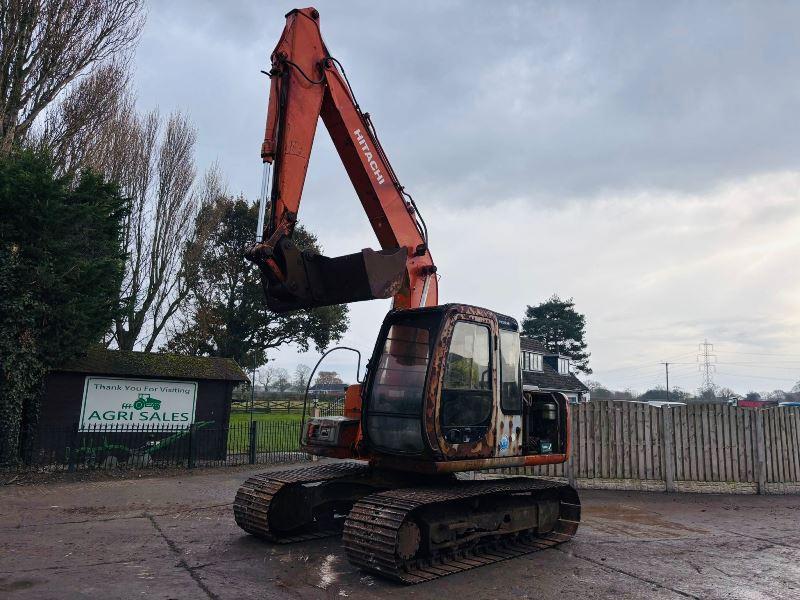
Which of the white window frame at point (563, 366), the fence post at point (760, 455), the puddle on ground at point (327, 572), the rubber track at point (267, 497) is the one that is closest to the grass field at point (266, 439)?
the rubber track at point (267, 497)

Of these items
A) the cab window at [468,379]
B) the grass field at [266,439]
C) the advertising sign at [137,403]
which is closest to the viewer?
the cab window at [468,379]

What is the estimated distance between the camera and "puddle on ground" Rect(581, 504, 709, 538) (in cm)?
781

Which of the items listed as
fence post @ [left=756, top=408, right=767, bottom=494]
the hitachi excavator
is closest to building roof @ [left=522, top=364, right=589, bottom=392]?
fence post @ [left=756, top=408, right=767, bottom=494]

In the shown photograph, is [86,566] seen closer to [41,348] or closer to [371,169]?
[371,169]

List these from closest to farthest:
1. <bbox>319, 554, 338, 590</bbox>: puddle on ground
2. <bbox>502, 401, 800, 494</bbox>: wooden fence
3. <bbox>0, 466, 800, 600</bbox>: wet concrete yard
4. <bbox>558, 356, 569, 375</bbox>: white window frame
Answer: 1. <bbox>0, 466, 800, 600</bbox>: wet concrete yard
2. <bbox>319, 554, 338, 590</bbox>: puddle on ground
3. <bbox>502, 401, 800, 494</bbox>: wooden fence
4. <bbox>558, 356, 569, 375</bbox>: white window frame

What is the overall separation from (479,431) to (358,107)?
4209 millimetres

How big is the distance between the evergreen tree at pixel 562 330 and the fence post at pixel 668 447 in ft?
154

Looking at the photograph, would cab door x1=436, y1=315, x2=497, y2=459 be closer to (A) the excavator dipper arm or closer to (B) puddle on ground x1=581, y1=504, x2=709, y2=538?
(A) the excavator dipper arm

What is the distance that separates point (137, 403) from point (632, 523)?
11572 mm

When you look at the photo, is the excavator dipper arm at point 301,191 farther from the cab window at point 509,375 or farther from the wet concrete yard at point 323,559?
the wet concrete yard at point 323,559

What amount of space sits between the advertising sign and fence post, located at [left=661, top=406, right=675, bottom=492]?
11.2 m

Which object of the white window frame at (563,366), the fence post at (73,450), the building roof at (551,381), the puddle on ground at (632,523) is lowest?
the puddle on ground at (632,523)

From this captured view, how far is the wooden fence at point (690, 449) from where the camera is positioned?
36.7ft

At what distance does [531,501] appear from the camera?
700 centimetres
